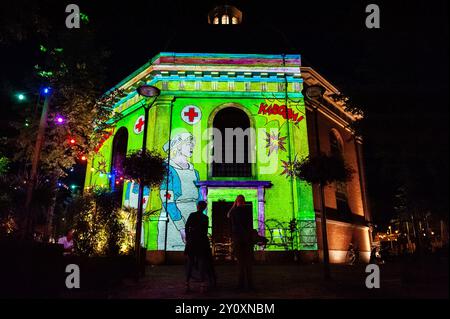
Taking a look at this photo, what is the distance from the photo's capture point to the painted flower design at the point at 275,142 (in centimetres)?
1555

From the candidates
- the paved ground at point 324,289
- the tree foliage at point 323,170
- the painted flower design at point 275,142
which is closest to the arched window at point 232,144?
the painted flower design at point 275,142

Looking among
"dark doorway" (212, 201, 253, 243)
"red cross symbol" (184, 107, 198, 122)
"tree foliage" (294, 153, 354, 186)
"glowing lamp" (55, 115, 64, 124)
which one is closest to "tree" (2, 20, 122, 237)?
"glowing lamp" (55, 115, 64, 124)

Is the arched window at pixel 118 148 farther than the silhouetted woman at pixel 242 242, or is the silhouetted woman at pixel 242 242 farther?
the arched window at pixel 118 148

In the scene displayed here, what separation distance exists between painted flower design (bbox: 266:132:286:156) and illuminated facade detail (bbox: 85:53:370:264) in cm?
5

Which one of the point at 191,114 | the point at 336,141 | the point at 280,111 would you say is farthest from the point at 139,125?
the point at 336,141

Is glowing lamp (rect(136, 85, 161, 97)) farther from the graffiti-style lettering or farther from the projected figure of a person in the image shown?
the graffiti-style lettering

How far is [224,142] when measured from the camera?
1602 cm

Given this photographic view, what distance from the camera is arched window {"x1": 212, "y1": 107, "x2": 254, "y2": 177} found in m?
15.5

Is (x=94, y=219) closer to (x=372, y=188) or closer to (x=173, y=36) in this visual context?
(x=173, y=36)

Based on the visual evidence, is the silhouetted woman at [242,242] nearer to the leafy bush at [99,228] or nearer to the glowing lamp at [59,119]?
the leafy bush at [99,228]

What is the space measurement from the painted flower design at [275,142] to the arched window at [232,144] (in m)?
0.81

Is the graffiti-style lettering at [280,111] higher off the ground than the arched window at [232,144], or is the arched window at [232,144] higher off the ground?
the graffiti-style lettering at [280,111]

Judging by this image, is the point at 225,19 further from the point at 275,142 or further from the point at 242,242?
the point at 242,242

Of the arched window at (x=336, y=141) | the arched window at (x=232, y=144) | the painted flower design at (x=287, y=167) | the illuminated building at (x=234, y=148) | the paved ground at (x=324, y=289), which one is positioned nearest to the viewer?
the paved ground at (x=324, y=289)
